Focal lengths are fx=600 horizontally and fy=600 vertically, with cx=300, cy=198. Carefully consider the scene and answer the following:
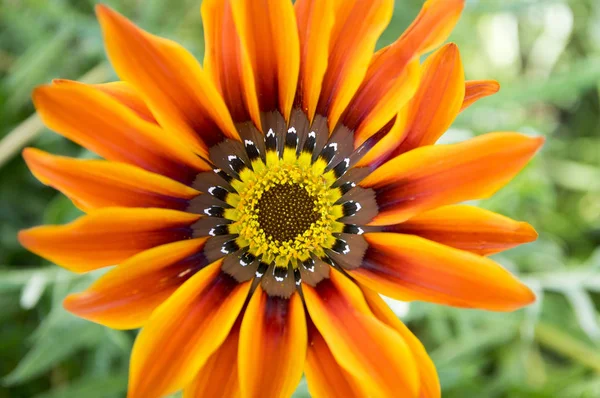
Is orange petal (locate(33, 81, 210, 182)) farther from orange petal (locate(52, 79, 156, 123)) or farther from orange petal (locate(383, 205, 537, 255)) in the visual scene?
orange petal (locate(383, 205, 537, 255))

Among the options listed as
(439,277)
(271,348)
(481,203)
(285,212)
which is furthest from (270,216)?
(481,203)

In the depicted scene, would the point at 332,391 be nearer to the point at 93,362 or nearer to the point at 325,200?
the point at 325,200

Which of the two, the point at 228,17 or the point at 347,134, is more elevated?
the point at 228,17

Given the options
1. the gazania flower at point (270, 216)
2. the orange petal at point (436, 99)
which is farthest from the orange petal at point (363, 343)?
the orange petal at point (436, 99)

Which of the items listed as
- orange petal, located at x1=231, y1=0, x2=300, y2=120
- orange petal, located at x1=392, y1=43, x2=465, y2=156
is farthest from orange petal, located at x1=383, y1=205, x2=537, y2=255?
orange petal, located at x1=231, y1=0, x2=300, y2=120

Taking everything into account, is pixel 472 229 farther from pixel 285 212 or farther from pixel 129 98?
pixel 129 98

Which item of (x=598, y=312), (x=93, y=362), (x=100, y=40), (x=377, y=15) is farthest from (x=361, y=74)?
(x=598, y=312)
